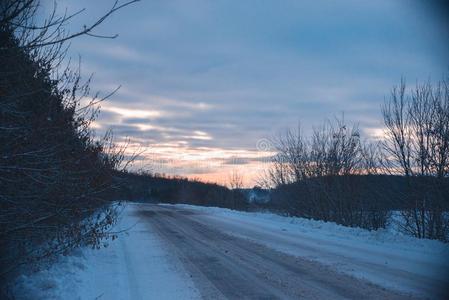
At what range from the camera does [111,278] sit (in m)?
9.86

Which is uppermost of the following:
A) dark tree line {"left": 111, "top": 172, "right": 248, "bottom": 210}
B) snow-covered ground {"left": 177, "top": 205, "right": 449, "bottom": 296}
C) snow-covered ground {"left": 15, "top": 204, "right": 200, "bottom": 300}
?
dark tree line {"left": 111, "top": 172, "right": 248, "bottom": 210}

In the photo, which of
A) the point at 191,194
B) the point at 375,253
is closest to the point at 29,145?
the point at 375,253

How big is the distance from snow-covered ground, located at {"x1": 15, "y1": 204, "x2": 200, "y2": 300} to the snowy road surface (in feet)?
0.06

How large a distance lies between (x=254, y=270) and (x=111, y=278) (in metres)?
3.05

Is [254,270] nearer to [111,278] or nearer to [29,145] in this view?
[111,278]

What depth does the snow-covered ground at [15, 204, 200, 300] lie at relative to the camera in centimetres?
781

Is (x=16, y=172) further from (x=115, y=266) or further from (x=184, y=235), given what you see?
(x=184, y=235)

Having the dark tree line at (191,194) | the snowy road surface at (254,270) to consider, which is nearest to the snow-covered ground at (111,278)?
the snowy road surface at (254,270)

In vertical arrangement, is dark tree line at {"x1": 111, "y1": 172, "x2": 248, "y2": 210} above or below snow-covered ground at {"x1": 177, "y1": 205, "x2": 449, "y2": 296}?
above

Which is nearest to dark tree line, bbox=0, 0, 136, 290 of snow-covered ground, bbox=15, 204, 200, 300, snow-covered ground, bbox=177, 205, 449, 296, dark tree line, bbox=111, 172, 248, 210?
snow-covered ground, bbox=15, 204, 200, 300

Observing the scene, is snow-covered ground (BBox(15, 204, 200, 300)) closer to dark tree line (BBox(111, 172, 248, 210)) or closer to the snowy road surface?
the snowy road surface

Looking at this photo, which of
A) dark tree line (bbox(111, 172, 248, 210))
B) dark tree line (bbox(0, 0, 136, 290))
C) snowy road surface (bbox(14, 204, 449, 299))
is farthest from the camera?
dark tree line (bbox(111, 172, 248, 210))

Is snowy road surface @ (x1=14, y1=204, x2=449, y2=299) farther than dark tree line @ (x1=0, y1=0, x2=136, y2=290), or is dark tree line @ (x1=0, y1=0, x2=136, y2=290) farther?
snowy road surface @ (x1=14, y1=204, x2=449, y2=299)

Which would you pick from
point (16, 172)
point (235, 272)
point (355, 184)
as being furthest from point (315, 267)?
point (355, 184)
